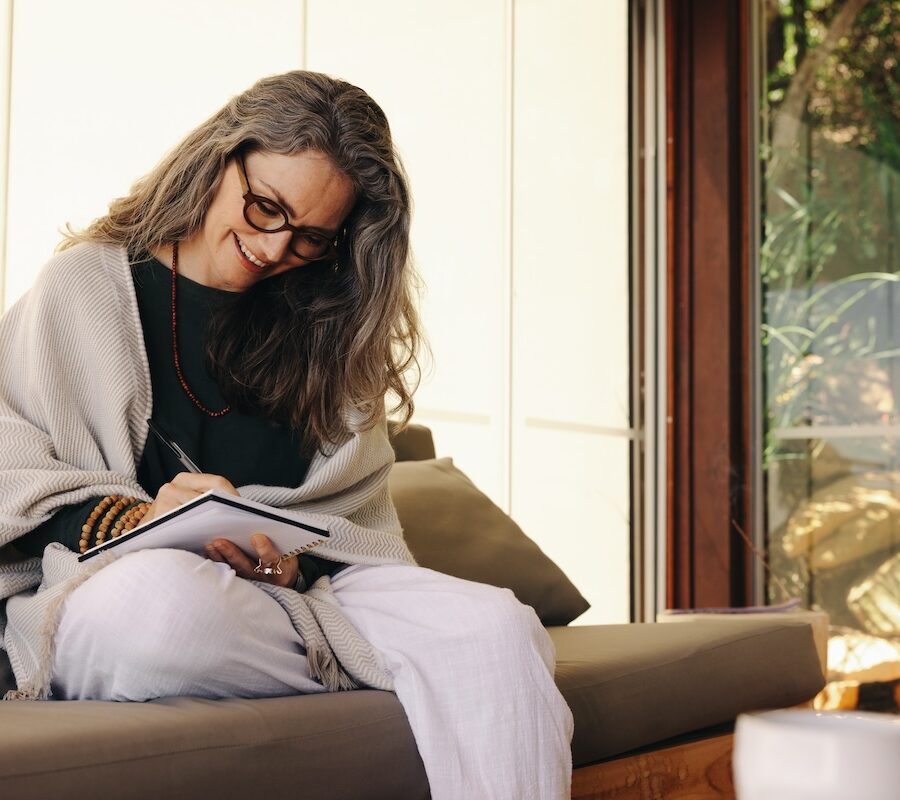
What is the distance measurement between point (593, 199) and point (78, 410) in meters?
2.79

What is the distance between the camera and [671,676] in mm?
1876

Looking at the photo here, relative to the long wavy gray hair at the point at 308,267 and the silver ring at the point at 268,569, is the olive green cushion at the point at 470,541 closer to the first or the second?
the long wavy gray hair at the point at 308,267

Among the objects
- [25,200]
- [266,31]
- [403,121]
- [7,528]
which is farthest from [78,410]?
[403,121]

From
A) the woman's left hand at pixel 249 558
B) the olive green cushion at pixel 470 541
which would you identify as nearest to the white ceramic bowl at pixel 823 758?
the woman's left hand at pixel 249 558

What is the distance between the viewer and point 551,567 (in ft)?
7.78

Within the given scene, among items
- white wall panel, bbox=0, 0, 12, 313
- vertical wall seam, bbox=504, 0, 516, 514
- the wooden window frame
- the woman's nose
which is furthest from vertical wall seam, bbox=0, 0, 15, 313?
the wooden window frame

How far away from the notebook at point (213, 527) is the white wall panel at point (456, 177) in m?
1.97

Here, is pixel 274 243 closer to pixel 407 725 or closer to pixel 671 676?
pixel 407 725

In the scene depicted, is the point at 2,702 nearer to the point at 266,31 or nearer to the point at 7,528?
the point at 7,528

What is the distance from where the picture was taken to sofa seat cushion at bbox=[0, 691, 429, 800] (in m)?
1.00

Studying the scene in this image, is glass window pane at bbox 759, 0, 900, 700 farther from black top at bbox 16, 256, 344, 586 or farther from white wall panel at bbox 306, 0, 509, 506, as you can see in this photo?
black top at bbox 16, 256, 344, 586

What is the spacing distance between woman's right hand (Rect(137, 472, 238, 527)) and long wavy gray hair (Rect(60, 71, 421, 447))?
1.06 ft

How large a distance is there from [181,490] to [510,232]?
2.44m

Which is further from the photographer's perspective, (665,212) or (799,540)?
(665,212)
